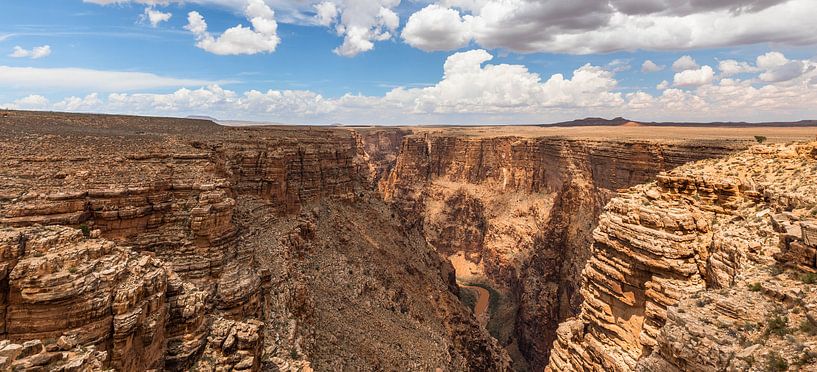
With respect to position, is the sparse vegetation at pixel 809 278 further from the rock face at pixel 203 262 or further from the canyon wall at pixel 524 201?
the canyon wall at pixel 524 201

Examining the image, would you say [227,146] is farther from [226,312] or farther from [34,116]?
[226,312]

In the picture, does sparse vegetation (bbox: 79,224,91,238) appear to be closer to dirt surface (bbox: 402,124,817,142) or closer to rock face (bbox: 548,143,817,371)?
rock face (bbox: 548,143,817,371)

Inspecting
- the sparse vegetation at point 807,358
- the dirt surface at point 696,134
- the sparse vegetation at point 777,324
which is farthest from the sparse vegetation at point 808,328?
the dirt surface at point 696,134

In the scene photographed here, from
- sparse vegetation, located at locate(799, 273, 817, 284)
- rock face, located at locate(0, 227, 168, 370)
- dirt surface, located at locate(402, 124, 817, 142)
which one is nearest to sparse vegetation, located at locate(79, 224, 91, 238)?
rock face, located at locate(0, 227, 168, 370)

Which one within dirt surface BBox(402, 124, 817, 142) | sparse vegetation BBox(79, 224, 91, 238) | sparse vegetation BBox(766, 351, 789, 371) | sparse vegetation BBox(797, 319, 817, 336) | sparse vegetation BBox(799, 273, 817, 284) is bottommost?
sparse vegetation BBox(766, 351, 789, 371)

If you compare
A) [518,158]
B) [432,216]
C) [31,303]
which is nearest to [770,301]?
[31,303]
